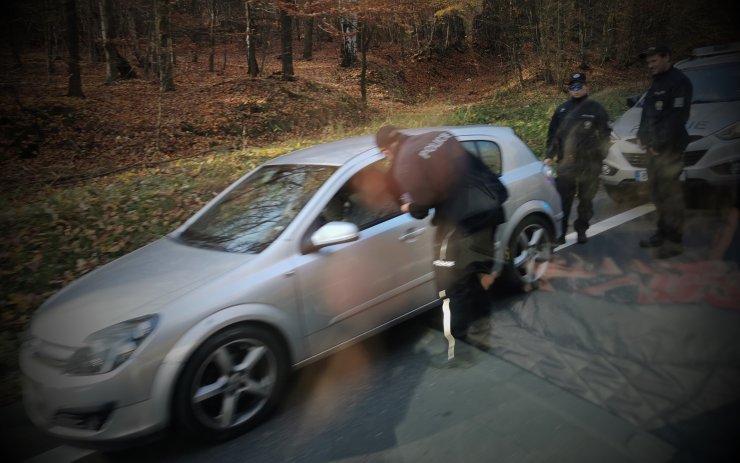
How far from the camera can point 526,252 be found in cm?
446

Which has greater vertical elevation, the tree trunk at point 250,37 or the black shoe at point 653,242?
the tree trunk at point 250,37

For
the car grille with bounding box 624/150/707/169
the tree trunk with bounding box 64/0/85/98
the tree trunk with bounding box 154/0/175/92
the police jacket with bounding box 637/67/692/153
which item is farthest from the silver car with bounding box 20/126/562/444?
the tree trunk with bounding box 64/0/85/98

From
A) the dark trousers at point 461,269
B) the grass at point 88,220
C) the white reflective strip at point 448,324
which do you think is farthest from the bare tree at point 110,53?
the white reflective strip at point 448,324

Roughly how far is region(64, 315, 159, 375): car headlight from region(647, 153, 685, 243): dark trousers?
4959 millimetres

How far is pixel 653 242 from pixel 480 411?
3345mm

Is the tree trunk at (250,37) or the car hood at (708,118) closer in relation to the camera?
the car hood at (708,118)

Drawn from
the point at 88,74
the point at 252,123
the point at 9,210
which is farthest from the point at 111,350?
the point at 88,74

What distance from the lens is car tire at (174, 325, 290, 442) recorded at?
2.81 m

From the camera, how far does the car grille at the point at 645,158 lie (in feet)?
18.7

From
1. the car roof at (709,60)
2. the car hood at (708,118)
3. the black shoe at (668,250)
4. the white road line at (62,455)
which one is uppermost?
the car roof at (709,60)

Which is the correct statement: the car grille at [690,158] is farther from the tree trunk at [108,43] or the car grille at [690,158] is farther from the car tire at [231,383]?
the tree trunk at [108,43]

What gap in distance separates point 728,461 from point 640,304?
172cm

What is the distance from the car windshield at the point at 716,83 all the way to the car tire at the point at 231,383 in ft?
21.0

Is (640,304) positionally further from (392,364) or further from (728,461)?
(392,364)
